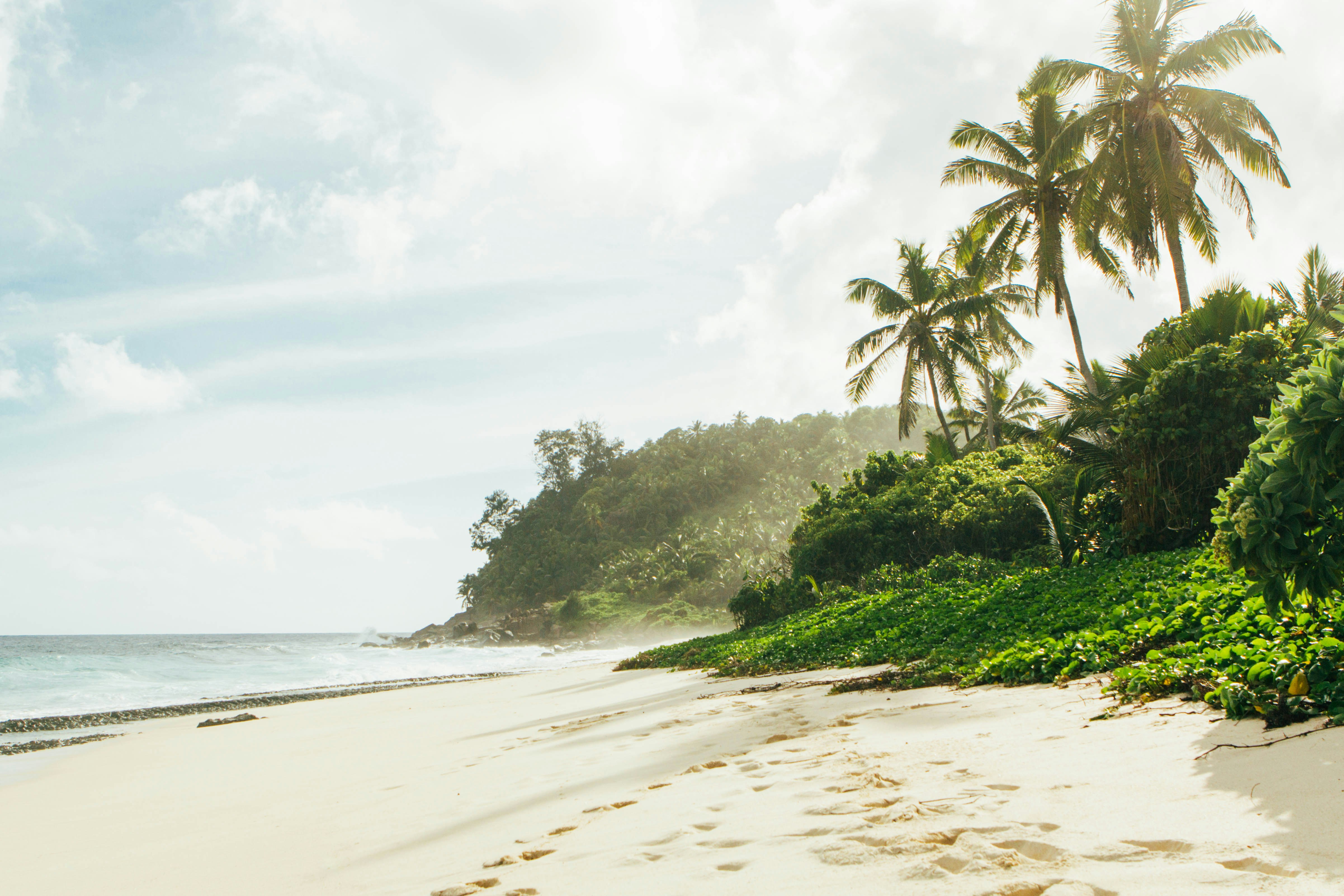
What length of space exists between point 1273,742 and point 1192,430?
10473 millimetres

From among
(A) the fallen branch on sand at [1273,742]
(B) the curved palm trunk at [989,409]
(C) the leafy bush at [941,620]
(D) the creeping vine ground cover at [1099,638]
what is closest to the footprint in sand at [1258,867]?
(A) the fallen branch on sand at [1273,742]

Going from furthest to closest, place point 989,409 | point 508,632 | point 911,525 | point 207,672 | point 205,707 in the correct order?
point 508,632 → point 207,672 → point 989,409 → point 911,525 → point 205,707

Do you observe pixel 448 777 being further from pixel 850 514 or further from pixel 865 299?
pixel 865 299

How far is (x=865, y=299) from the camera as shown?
25.9m

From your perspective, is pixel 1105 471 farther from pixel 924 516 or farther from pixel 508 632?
pixel 508 632

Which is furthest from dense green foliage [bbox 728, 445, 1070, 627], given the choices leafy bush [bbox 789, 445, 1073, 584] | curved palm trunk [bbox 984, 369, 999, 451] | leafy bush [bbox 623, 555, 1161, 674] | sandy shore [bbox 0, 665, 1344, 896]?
sandy shore [bbox 0, 665, 1344, 896]

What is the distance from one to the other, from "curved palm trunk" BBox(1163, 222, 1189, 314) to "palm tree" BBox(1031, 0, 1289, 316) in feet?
0.06

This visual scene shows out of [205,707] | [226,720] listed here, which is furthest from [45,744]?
[205,707]

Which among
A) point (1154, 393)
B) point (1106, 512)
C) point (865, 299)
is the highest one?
point (865, 299)

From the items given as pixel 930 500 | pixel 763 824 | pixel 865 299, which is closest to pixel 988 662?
pixel 763 824

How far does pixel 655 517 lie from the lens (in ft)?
186

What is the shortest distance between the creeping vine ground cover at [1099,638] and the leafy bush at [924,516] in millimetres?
3410

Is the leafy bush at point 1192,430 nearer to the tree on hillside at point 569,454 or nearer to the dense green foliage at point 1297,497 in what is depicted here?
the dense green foliage at point 1297,497

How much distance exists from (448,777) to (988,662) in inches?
167
